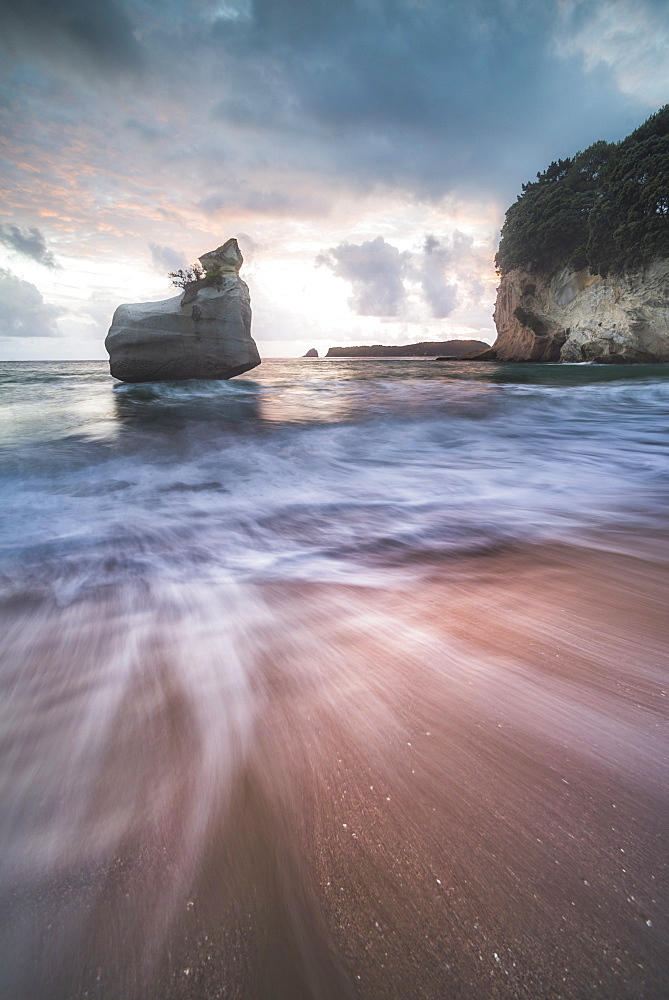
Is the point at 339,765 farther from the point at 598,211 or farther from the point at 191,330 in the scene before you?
the point at 598,211

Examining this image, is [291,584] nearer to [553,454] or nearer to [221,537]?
[221,537]

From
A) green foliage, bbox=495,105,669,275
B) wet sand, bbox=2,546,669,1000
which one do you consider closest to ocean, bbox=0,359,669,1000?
wet sand, bbox=2,546,669,1000

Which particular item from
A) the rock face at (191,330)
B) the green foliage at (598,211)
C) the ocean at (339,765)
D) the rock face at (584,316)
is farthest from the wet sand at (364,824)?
the green foliage at (598,211)

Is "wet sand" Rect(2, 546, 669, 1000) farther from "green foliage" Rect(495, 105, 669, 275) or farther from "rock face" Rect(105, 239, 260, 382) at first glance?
"green foliage" Rect(495, 105, 669, 275)

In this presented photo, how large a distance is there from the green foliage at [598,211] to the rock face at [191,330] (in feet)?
81.4

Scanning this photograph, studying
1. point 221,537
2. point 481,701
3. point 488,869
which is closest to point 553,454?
point 221,537

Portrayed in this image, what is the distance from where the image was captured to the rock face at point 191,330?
10.8 meters

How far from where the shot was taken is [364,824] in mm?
740

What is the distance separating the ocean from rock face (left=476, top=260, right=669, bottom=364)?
29051 millimetres

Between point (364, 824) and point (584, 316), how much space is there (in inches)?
1379

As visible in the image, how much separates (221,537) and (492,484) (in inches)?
97.8

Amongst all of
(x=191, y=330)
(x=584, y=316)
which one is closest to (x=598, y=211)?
(x=584, y=316)

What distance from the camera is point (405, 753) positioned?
88 centimetres

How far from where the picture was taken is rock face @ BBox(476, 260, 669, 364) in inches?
921
